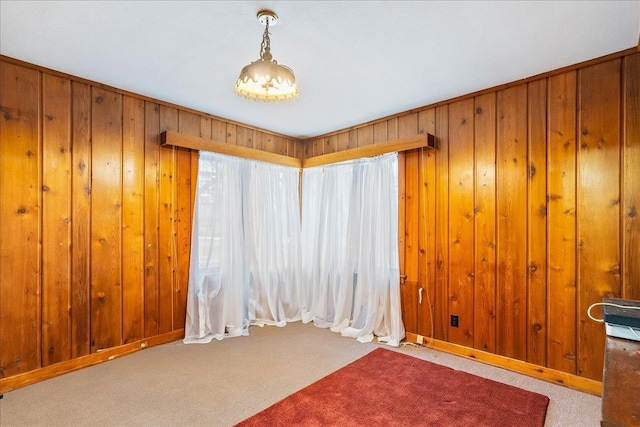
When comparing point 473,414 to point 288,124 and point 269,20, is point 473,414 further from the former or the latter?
point 288,124

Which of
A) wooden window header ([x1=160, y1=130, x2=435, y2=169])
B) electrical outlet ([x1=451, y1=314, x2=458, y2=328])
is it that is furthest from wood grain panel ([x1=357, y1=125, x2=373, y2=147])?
electrical outlet ([x1=451, y1=314, x2=458, y2=328])

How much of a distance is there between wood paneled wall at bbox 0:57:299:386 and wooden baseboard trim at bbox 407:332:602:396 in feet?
8.39

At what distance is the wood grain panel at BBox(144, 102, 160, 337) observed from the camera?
126 inches

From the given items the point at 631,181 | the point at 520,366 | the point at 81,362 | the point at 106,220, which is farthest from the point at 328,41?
the point at 81,362

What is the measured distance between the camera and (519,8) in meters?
1.86

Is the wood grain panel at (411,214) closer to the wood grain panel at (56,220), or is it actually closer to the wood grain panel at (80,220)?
the wood grain panel at (80,220)

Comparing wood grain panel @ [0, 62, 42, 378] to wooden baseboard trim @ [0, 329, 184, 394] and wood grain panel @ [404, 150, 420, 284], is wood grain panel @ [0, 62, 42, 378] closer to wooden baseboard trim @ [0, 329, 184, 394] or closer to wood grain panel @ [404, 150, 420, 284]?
wooden baseboard trim @ [0, 329, 184, 394]

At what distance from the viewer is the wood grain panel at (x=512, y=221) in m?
2.75

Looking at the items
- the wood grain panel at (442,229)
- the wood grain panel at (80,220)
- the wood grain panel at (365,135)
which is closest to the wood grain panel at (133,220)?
the wood grain panel at (80,220)

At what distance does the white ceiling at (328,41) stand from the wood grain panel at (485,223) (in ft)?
1.01

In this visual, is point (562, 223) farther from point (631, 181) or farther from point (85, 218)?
point (85, 218)

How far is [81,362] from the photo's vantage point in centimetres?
279

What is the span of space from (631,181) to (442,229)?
1377mm

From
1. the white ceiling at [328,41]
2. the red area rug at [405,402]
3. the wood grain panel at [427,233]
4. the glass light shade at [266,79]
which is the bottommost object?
the red area rug at [405,402]
